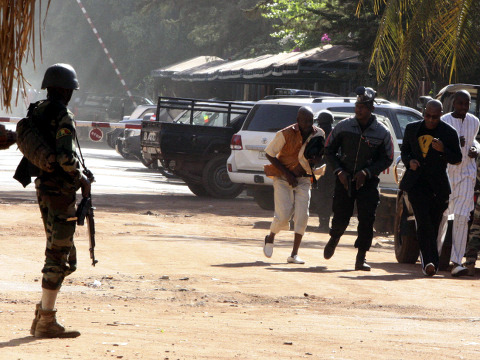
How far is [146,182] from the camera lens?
2492 cm

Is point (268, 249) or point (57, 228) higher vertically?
point (57, 228)

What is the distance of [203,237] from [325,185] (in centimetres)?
231

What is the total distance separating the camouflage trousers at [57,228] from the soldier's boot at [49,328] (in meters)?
0.18

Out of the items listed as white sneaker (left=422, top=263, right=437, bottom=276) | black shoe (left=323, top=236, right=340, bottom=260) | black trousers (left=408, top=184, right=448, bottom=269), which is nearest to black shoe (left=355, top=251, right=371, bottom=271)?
black shoe (left=323, top=236, right=340, bottom=260)

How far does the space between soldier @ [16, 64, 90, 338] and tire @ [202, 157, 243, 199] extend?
542 inches

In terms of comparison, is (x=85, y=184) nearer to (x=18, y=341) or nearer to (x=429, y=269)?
(x=18, y=341)

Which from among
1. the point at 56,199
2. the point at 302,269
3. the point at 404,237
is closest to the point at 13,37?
the point at 56,199

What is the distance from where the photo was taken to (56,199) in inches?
261

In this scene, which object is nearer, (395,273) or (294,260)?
(395,273)

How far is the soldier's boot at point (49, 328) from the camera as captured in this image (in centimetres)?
644

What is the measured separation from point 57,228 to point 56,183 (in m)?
0.29

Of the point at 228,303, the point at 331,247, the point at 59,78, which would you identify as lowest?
the point at 228,303

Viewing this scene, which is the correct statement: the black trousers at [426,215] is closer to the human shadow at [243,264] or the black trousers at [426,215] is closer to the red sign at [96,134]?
the human shadow at [243,264]

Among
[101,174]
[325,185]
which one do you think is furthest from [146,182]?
[325,185]
